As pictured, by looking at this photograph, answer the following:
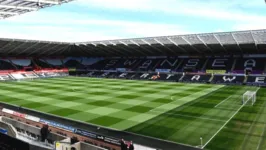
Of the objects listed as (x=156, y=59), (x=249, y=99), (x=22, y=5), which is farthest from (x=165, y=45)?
(x=22, y=5)

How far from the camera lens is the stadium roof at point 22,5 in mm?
17953

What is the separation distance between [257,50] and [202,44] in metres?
12.4

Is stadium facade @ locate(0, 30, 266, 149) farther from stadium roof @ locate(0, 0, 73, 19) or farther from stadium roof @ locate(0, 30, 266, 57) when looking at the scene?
stadium roof @ locate(0, 0, 73, 19)

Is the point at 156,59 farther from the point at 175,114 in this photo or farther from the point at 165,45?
the point at 175,114

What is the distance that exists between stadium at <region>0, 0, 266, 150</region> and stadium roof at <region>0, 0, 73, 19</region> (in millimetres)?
78

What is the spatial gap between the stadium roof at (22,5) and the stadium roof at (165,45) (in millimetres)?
30865

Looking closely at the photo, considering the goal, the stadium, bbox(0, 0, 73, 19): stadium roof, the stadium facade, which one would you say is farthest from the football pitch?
bbox(0, 0, 73, 19): stadium roof

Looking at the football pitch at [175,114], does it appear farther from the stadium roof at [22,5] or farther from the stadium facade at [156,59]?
the stadium roof at [22,5]

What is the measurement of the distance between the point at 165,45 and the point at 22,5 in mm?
37096

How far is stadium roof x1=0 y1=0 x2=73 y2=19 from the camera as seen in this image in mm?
17953

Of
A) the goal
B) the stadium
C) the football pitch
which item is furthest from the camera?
the goal

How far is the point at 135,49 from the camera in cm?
6009

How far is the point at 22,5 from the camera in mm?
19125

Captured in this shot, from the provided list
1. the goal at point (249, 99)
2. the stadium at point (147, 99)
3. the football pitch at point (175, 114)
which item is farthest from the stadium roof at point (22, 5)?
the goal at point (249, 99)
